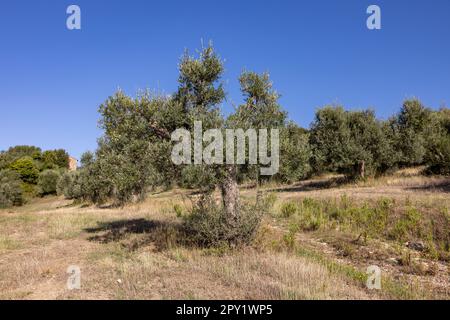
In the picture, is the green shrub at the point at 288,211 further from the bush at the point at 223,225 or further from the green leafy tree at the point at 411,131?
the green leafy tree at the point at 411,131

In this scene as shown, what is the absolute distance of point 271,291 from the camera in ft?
27.5

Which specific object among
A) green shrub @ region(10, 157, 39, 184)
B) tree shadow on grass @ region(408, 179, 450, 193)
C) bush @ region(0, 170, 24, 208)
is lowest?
bush @ region(0, 170, 24, 208)

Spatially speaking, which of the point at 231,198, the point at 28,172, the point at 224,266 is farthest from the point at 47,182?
the point at 224,266

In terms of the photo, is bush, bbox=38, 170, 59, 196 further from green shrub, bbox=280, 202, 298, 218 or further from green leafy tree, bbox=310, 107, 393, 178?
green shrub, bbox=280, 202, 298, 218

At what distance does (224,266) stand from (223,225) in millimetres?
2394

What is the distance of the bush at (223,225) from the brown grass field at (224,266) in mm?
479

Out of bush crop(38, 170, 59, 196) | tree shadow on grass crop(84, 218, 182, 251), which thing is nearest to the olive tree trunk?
tree shadow on grass crop(84, 218, 182, 251)

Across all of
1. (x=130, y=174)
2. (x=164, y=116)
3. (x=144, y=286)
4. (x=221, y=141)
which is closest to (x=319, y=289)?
(x=144, y=286)

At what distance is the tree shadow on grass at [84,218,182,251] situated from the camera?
591 inches

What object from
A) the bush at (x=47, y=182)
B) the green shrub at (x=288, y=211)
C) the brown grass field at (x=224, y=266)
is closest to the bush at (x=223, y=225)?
the brown grass field at (x=224, y=266)

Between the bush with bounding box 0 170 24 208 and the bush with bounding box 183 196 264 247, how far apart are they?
64.7m

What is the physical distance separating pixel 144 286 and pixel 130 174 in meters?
7.10

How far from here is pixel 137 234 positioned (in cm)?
1777

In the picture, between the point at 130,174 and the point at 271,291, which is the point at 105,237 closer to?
the point at 130,174
